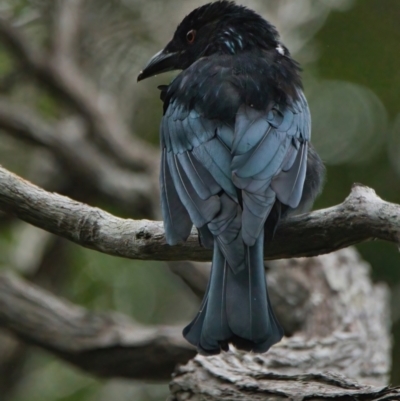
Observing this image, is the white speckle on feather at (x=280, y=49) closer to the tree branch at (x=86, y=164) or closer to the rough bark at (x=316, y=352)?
the rough bark at (x=316, y=352)

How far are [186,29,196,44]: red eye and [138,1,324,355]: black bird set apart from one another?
11 centimetres

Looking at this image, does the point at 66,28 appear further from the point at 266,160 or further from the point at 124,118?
the point at 266,160

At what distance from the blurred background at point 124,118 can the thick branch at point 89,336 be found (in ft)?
4.96

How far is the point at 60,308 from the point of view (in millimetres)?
5594

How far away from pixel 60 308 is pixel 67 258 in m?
2.33

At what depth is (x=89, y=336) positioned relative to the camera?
554cm

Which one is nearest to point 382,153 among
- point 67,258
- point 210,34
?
point 67,258

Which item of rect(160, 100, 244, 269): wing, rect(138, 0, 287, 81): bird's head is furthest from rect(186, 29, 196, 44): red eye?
rect(160, 100, 244, 269): wing

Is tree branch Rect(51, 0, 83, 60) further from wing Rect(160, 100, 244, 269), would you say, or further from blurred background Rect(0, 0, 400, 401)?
wing Rect(160, 100, 244, 269)

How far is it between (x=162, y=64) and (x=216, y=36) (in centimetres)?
45

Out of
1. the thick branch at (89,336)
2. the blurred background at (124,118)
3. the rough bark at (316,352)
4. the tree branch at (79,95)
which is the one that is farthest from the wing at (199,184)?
the tree branch at (79,95)

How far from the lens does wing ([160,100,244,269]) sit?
3.30 m

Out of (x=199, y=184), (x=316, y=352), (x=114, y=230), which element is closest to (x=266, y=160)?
(x=199, y=184)

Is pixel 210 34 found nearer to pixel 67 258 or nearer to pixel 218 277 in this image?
pixel 218 277
